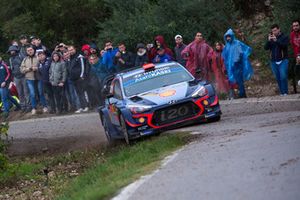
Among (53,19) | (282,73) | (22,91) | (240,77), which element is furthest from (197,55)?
(53,19)

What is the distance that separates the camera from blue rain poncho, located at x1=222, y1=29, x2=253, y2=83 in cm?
2358

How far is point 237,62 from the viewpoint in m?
23.7

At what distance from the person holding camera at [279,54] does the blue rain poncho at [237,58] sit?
1.06 metres

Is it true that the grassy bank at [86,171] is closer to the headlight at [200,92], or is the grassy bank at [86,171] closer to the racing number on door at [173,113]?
the racing number on door at [173,113]

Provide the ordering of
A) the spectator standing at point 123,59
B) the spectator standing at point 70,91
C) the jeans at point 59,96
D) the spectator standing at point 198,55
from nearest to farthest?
the spectator standing at point 198,55, the spectator standing at point 123,59, the spectator standing at point 70,91, the jeans at point 59,96

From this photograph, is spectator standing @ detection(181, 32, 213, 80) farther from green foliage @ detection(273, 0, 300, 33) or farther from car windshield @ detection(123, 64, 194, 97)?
Result: car windshield @ detection(123, 64, 194, 97)

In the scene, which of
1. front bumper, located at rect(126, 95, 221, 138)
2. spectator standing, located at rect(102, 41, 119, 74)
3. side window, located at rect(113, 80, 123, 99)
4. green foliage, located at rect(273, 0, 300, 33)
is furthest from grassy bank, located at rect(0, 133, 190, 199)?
green foliage, located at rect(273, 0, 300, 33)

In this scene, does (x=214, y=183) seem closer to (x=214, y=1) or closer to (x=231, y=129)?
(x=231, y=129)

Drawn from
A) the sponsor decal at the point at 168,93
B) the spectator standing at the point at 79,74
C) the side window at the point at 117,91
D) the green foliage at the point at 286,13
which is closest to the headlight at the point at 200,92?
the sponsor decal at the point at 168,93

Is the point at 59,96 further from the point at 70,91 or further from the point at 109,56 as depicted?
the point at 109,56

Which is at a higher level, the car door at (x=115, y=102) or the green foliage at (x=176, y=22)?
the green foliage at (x=176, y=22)

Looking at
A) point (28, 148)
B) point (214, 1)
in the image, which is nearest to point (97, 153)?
point (28, 148)

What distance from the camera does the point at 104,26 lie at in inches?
1193

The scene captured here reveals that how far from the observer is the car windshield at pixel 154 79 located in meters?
18.5
